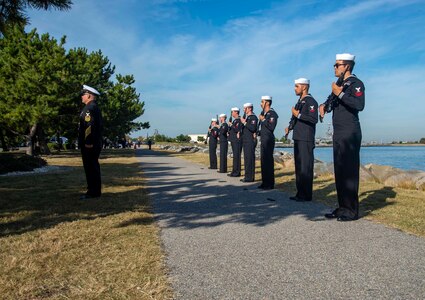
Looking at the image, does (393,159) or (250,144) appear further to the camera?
(393,159)

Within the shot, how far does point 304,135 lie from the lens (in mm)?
7422

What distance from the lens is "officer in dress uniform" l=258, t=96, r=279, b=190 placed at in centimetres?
904

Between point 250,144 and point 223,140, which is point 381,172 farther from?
point 223,140

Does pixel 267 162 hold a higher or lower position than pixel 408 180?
higher

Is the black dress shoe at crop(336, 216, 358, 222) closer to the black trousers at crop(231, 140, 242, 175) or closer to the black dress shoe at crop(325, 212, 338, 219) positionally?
the black dress shoe at crop(325, 212, 338, 219)

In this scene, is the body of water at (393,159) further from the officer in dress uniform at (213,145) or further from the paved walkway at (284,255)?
the paved walkway at (284,255)

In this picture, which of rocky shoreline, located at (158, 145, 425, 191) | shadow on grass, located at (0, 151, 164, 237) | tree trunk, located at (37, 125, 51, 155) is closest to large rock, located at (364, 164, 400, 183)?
rocky shoreline, located at (158, 145, 425, 191)

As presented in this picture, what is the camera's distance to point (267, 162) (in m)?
9.17

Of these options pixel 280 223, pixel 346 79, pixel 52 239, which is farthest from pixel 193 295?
pixel 346 79

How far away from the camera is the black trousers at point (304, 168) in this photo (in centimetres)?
719

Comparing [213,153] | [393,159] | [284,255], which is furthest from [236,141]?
[393,159]

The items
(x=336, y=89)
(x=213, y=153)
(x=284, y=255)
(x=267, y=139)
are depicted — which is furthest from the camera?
(x=213, y=153)

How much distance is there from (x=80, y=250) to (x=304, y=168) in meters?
4.71

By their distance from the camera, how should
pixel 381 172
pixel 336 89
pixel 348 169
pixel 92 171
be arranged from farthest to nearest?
pixel 381 172 < pixel 92 171 < pixel 348 169 < pixel 336 89
